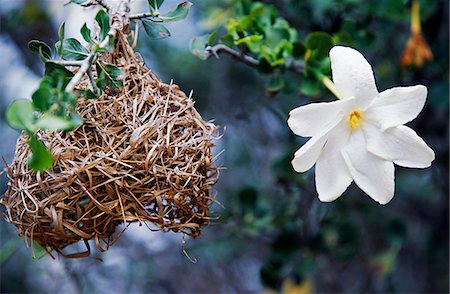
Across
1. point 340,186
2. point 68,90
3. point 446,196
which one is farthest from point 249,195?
point 68,90

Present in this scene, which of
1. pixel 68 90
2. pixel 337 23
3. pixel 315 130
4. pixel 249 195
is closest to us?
pixel 68 90

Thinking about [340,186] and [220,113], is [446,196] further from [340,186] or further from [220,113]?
[340,186]

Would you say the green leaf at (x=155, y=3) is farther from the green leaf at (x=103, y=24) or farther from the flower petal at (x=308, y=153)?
the flower petal at (x=308, y=153)

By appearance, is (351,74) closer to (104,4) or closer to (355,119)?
(355,119)

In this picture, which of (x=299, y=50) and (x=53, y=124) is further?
(x=299, y=50)

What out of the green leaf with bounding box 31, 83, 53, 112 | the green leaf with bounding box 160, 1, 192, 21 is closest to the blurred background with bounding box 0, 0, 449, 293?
the green leaf with bounding box 160, 1, 192, 21

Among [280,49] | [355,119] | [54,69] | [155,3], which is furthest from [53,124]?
[280,49]
